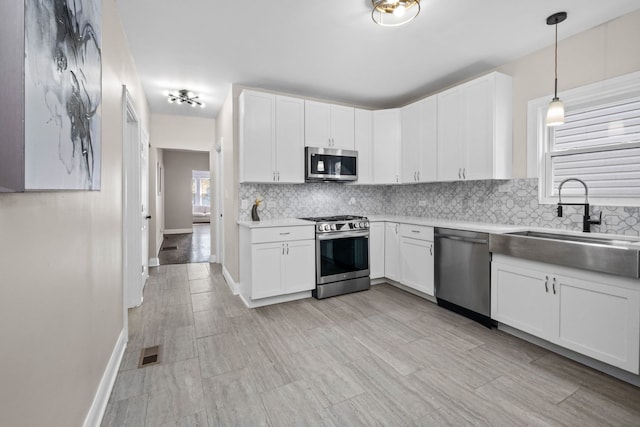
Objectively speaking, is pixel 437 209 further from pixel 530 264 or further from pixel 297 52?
pixel 297 52

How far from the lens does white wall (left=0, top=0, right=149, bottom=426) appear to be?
2.87ft

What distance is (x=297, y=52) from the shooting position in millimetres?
2965

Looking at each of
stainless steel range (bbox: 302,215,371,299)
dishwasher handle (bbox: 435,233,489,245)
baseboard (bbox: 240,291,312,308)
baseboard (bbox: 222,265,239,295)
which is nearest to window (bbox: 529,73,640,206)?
dishwasher handle (bbox: 435,233,489,245)

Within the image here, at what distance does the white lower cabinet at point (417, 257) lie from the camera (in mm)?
3420

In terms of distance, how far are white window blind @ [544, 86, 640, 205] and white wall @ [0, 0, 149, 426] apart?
372cm

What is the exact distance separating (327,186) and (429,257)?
1779 millimetres

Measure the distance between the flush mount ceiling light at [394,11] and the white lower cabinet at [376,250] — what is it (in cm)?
234

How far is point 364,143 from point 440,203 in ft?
4.39

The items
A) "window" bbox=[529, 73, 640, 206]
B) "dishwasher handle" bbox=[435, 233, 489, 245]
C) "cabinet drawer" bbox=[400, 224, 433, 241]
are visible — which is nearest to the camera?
"window" bbox=[529, 73, 640, 206]

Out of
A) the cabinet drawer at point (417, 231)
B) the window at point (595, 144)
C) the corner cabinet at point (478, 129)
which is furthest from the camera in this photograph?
the cabinet drawer at point (417, 231)

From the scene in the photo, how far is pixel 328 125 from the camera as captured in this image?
13.0 ft

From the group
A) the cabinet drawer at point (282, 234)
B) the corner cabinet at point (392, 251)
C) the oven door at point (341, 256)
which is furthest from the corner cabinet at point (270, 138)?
the corner cabinet at point (392, 251)

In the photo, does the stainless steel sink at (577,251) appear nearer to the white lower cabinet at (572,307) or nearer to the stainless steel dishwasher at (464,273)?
the white lower cabinet at (572,307)

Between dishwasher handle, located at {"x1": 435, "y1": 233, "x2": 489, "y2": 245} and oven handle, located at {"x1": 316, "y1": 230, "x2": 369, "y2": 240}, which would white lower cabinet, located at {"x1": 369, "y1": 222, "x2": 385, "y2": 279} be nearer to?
oven handle, located at {"x1": 316, "y1": 230, "x2": 369, "y2": 240}
